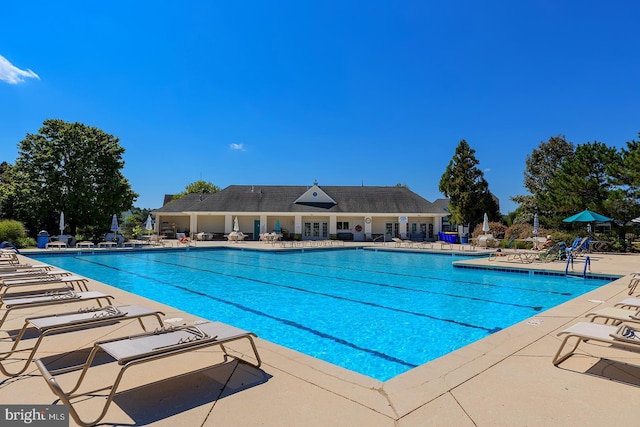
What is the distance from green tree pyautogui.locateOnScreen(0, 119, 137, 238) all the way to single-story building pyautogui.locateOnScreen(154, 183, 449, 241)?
7.69 m

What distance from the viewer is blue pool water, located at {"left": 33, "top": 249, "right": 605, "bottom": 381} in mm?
6547

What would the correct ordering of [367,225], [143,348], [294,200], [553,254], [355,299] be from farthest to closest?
[294,200]
[367,225]
[553,254]
[355,299]
[143,348]

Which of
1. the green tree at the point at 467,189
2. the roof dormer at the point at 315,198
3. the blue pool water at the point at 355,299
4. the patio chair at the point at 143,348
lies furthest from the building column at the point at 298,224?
the patio chair at the point at 143,348

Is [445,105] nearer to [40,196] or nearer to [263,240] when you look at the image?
[263,240]

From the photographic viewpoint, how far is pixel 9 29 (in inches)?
505

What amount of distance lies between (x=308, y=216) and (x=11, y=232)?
22.0m

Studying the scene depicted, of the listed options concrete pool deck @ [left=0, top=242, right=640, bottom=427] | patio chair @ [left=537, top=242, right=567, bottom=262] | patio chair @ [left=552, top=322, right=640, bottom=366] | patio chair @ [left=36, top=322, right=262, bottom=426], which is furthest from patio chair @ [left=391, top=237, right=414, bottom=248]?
patio chair @ [left=36, top=322, right=262, bottom=426]

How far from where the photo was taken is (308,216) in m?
35.1

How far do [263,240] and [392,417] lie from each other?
29.8 metres

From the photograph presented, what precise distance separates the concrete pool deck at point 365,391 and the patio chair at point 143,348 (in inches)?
7.6

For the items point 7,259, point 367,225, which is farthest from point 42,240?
point 367,225

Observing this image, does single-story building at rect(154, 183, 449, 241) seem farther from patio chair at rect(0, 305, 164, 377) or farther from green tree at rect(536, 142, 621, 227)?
patio chair at rect(0, 305, 164, 377)

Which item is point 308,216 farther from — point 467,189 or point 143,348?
point 143,348

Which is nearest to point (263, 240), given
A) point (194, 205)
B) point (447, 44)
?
point (194, 205)
